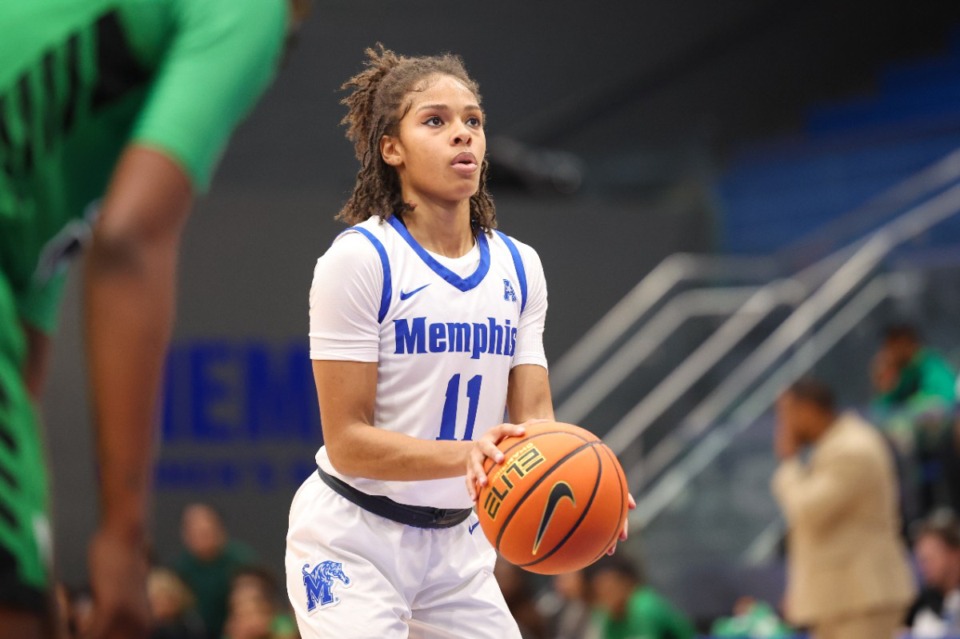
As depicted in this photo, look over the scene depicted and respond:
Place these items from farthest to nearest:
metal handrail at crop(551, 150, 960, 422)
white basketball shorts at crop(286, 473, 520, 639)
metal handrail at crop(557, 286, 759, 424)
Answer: metal handrail at crop(551, 150, 960, 422) < metal handrail at crop(557, 286, 759, 424) < white basketball shorts at crop(286, 473, 520, 639)

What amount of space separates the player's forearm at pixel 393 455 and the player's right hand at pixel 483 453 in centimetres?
9

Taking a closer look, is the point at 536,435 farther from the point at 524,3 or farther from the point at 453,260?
the point at 524,3

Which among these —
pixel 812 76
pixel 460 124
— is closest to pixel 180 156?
pixel 460 124

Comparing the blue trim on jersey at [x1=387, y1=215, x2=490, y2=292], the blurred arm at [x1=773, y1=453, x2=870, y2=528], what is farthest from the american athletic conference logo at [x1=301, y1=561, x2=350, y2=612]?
the blurred arm at [x1=773, y1=453, x2=870, y2=528]

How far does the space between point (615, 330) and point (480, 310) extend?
343 inches

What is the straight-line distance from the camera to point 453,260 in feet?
12.3

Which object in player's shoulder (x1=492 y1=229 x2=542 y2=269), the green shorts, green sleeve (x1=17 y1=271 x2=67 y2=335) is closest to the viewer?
the green shorts

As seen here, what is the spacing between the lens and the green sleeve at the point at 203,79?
1.82m

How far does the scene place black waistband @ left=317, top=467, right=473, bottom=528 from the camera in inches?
144

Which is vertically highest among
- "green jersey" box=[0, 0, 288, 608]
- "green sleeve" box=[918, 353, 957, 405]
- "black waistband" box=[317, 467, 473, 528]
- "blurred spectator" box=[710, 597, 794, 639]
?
"green jersey" box=[0, 0, 288, 608]

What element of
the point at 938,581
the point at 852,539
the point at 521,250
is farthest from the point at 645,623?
the point at 521,250

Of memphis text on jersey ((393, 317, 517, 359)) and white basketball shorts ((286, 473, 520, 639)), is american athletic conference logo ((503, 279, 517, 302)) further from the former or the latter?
white basketball shorts ((286, 473, 520, 639))

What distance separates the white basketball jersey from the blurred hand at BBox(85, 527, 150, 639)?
1837 mm

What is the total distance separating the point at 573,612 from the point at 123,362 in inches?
307
